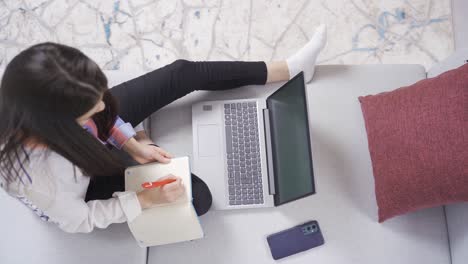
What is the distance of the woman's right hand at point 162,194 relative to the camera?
37.2 inches

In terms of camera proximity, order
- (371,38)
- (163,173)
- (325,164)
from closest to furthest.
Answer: (163,173) → (325,164) → (371,38)

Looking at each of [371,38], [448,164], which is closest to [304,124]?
[448,164]

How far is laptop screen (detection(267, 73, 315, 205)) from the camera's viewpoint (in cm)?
93

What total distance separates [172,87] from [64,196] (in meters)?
0.44

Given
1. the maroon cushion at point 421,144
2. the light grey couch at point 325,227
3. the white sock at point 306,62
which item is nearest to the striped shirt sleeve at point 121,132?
the light grey couch at point 325,227

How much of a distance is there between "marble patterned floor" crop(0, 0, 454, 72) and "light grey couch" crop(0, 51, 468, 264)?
387mm

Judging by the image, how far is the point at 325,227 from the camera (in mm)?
1077

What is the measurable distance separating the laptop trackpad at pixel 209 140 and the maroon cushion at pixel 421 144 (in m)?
0.44

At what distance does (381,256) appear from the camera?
3.43 ft

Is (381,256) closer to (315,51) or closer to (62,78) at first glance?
(315,51)

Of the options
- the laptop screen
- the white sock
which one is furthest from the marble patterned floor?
the laptop screen

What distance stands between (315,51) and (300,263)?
Answer: 67 cm

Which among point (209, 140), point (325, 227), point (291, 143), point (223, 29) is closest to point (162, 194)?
point (209, 140)

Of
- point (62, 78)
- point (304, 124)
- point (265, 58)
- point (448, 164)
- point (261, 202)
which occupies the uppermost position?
point (62, 78)
